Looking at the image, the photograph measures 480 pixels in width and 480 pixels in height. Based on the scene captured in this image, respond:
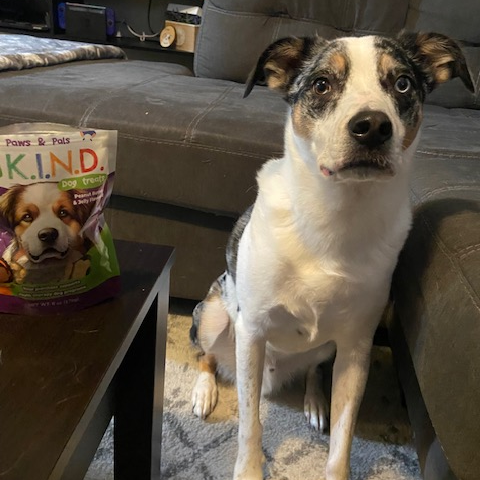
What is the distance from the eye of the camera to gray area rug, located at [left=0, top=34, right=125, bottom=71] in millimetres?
2020

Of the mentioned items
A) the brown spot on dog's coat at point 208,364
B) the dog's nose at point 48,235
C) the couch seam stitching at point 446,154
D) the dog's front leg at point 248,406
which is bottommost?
the brown spot on dog's coat at point 208,364

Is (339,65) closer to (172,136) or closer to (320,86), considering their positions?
(320,86)

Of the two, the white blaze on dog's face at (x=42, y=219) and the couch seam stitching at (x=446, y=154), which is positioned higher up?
the white blaze on dog's face at (x=42, y=219)

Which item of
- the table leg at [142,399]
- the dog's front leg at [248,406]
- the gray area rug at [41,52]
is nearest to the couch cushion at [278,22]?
the gray area rug at [41,52]

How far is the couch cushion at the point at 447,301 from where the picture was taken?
0.76 meters

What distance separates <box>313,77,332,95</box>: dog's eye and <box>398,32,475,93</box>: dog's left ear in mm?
203

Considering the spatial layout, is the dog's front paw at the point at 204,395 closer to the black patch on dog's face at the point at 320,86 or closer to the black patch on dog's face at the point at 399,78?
the black patch on dog's face at the point at 320,86

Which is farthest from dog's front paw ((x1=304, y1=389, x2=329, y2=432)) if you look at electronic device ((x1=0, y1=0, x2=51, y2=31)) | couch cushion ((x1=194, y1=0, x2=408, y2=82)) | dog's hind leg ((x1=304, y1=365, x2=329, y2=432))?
electronic device ((x1=0, y1=0, x2=51, y2=31))

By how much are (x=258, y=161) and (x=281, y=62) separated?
15.2 inches

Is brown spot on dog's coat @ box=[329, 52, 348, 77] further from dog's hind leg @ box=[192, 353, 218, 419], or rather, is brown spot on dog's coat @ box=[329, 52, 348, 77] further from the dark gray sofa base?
dog's hind leg @ box=[192, 353, 218, 419]

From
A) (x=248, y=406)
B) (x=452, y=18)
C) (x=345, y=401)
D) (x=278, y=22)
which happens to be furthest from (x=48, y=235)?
(x=452, y=18)

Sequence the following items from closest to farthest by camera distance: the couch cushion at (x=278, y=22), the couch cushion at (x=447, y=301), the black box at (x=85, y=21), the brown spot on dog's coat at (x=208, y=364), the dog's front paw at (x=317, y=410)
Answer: the couch cushion at (x=447, y=301), the dog's front paw at (x=317, y=410), the brown spot on dog's coat at (x=208, y=364), the couch cushion at (x=278, y=22), the black box at (x=85, y=21)

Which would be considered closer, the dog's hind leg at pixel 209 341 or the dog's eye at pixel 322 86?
the dog's eye at pixel 322 86

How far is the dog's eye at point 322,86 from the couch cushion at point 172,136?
48cm
